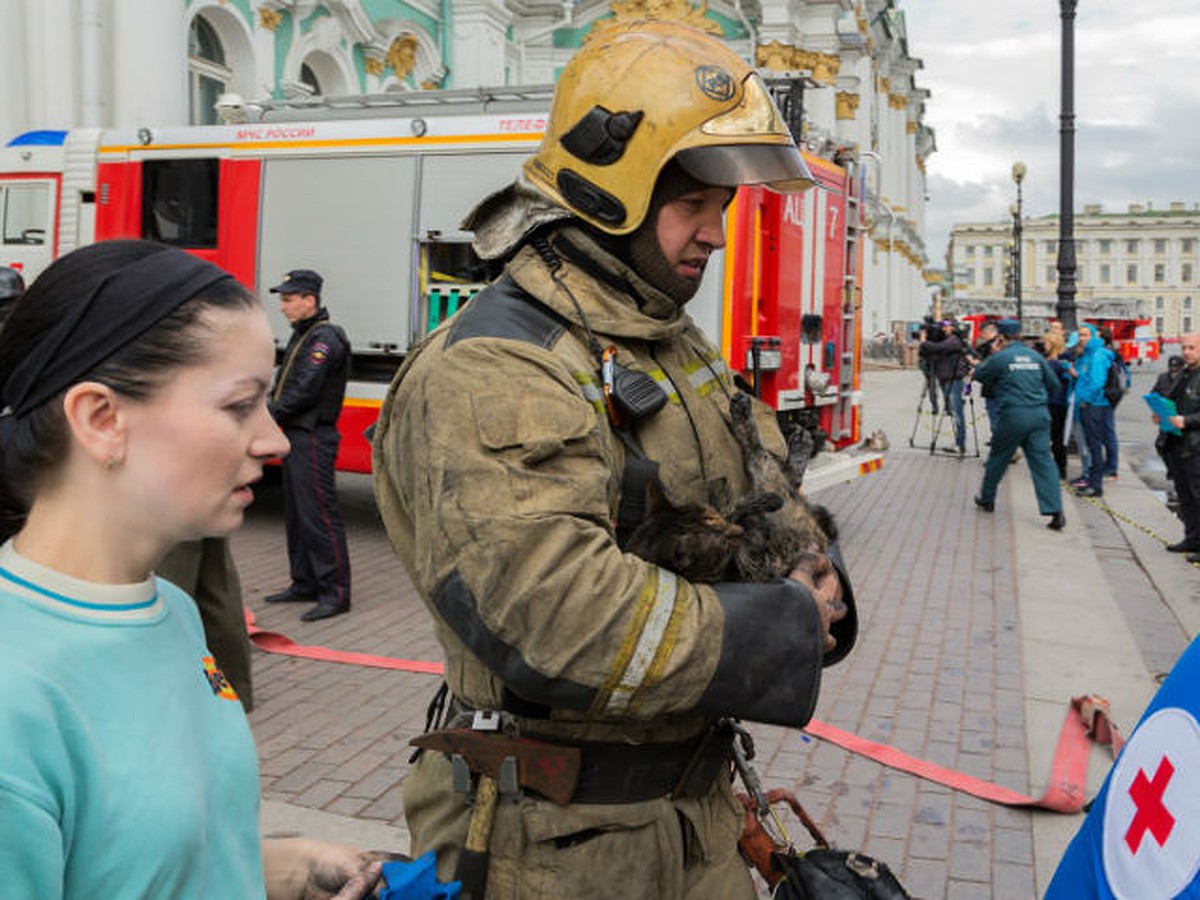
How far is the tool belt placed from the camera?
5.67 ft

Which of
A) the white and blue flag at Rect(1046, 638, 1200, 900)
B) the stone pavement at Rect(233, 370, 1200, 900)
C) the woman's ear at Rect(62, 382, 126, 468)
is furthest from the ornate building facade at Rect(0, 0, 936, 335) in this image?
the stone pavement at Rect(233, 370, 1200, 900)

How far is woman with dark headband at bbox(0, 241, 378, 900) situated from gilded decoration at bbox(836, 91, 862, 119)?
34537 millimetres

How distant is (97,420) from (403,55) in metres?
23.5

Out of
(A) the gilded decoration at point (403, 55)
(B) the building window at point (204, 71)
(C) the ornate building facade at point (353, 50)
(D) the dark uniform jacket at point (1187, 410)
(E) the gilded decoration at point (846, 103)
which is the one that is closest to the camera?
(D) the dark uniform jacket at point (1187, 410)

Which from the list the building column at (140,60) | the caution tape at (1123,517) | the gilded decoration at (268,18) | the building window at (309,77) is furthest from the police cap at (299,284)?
the building window at (309,77)

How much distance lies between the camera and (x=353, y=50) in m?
21.0

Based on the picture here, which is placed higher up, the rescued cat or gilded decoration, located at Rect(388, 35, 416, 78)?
gilded decoration, located at Rect(388, 35, 416, 78)

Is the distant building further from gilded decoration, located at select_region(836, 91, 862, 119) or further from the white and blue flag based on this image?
the white and blue flag

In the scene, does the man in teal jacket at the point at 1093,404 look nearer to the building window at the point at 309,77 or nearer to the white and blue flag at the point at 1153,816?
the white and blue flag at the point at 1153,816

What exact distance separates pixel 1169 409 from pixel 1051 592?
2179 mm

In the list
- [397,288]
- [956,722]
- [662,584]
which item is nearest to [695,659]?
[662,584]

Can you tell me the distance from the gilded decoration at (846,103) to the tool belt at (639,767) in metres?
34.1

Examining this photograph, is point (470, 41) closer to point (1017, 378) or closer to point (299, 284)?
point (1017, 378)

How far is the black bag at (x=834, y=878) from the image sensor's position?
1877 millimetres
